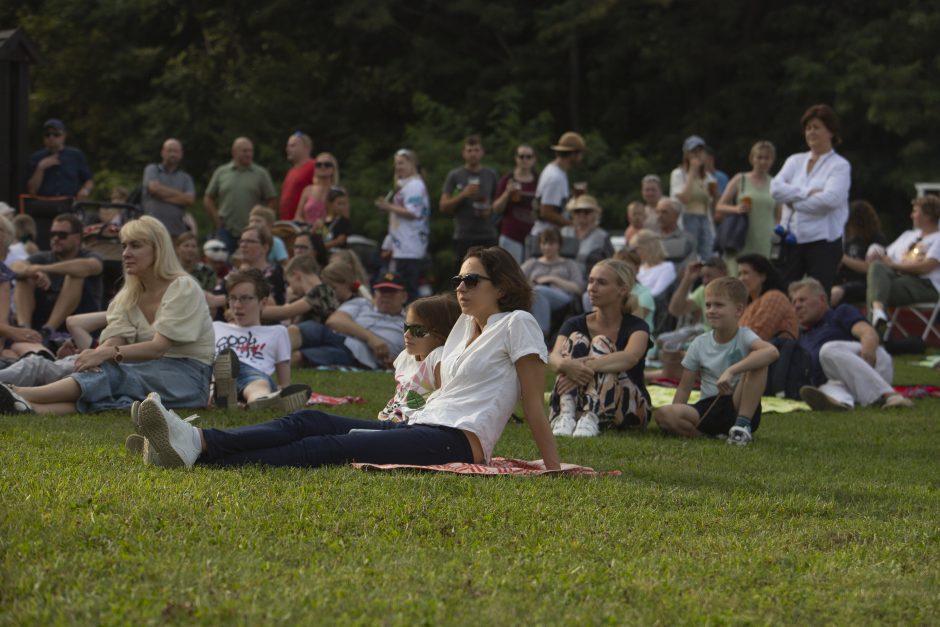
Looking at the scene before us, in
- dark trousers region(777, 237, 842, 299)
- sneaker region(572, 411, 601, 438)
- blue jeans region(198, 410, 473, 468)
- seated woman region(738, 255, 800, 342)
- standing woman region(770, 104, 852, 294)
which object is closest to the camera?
blue jeans region(198, 410, 473, 468)

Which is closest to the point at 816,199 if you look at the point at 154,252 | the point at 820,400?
the point at 820,400

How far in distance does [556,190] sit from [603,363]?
26.8 ft

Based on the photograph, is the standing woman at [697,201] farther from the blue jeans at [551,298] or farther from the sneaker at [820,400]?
the sneaker at [820,400]

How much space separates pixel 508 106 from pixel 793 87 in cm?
543

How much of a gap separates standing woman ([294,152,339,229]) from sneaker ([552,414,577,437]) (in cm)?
820

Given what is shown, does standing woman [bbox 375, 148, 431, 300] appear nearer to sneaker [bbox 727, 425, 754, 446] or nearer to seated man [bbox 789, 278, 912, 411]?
seated man [bbox 789, 278, 912, 411]

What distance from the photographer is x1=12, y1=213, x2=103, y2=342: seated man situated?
12.3 meters

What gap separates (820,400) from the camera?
11.0 m

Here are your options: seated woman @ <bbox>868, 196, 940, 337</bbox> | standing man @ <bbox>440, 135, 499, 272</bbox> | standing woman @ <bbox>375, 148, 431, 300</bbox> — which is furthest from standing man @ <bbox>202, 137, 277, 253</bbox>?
seated woman @ <bbox>868, 196, 940, 337</bbox>

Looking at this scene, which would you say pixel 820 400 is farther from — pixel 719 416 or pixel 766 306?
pixel 719 416

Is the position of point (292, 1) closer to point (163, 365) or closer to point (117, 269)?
point (117, 269)

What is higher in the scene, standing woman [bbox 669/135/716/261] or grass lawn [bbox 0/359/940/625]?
standing woman [bbox 669/135/716/261]

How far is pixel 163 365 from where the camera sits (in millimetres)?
9258

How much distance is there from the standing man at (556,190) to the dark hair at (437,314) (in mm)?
9435
